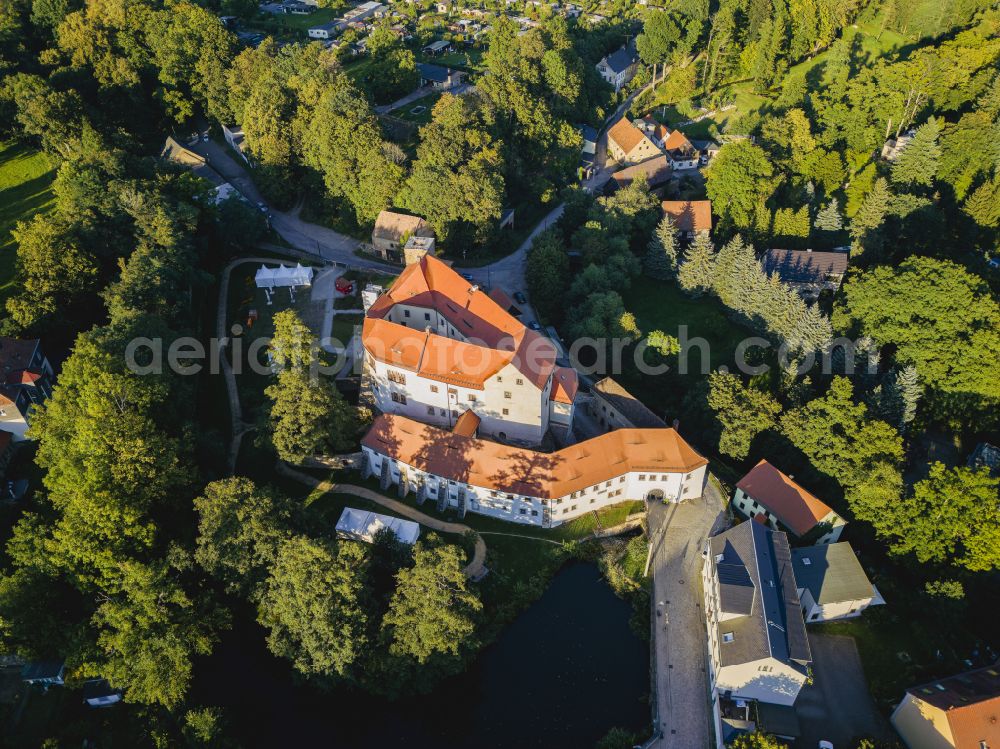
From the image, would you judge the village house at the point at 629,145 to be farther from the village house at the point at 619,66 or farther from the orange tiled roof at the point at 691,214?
the village house at the point at 619,66

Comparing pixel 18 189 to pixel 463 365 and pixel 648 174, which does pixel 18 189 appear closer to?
pixel 463 365

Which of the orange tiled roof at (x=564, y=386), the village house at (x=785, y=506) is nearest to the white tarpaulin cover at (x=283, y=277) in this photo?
the orange tiled roof at (x=564, y=386)

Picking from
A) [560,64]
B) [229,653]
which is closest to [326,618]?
[229,653]

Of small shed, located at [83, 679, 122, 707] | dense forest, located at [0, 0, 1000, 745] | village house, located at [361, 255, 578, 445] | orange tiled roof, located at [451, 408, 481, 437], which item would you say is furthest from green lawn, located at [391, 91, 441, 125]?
small shed, located at [83, 679, 122, 707]

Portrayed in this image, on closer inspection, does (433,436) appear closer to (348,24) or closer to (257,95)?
(257,95)

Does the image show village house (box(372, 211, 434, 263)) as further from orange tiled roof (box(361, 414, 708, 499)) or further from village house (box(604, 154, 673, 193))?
village house (box(604, 154, 673, 193))
